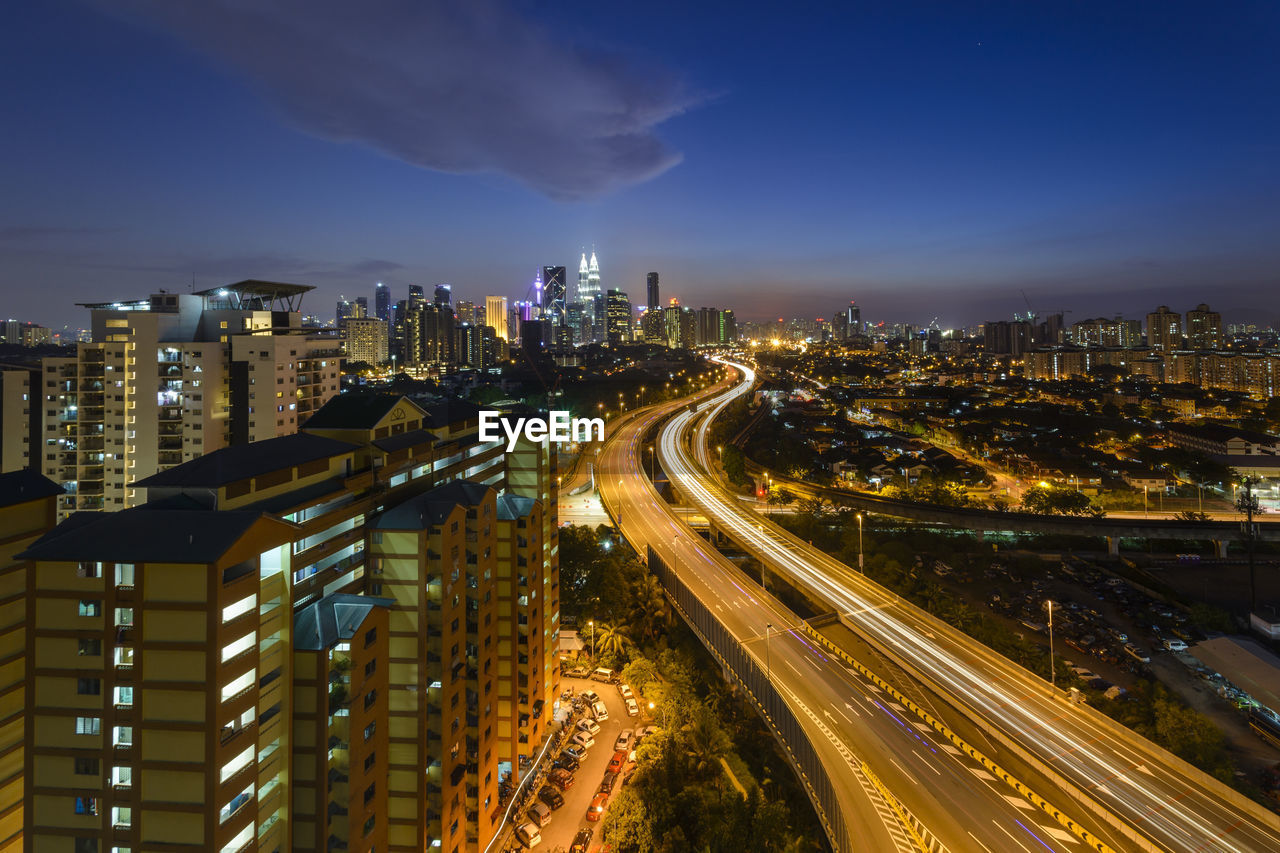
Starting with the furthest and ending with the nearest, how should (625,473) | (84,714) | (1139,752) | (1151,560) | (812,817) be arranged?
(625,473) → (1151,560) → (812,817) → (1139,752) → (84,714)

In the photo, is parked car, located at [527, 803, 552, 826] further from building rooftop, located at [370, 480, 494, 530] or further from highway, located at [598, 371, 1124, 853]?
building rooftop, located at [370, 480, 494, 530]

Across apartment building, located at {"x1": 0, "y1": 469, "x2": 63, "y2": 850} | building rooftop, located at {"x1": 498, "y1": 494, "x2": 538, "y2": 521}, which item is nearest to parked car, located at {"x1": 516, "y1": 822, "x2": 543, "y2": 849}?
building rooftop, located at {"x1": 498, "y1": 494, "x2": 538, "y2": 521}

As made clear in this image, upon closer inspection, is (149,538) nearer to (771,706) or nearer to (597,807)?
(597,807)

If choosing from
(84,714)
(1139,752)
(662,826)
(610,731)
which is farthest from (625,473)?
(84,714)

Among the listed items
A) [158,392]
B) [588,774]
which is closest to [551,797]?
[588,774]

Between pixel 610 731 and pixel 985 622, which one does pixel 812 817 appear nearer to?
pixel 610 731

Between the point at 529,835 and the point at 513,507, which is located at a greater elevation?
the point at 513,507

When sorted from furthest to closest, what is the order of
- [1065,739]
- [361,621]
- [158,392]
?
[158,392] < [1065,739] < [361,621]
